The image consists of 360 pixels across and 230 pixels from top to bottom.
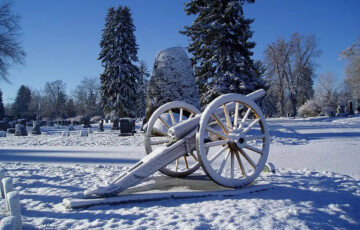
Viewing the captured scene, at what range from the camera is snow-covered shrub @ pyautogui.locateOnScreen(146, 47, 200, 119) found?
13.0 metres

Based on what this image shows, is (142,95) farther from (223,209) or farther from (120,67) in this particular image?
(223,209)

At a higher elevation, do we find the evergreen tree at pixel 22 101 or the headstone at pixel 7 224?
the evergreen tree at pixel 22 101

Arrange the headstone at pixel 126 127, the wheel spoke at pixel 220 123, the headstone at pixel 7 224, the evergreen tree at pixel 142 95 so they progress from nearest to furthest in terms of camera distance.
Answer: the headstone at pixel 7 224
the wheel spoke at pixel 220 123
the headstone at pixel 126 127
the evergreen tree at pixel 142 95

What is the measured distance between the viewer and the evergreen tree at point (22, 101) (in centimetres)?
6688

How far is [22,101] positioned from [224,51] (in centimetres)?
6580

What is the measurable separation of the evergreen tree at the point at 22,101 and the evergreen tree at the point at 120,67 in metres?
48.0

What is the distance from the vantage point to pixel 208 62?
18.2m

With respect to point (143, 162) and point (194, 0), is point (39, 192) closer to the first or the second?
point (143, 162)

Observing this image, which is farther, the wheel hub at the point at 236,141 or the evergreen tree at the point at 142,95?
the evergreen tree at the point at 142,95

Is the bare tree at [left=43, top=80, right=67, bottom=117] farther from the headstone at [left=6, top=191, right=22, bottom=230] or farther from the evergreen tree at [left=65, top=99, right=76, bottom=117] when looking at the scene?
the headstone at [left=6, top=191, right=22, bottom=230]

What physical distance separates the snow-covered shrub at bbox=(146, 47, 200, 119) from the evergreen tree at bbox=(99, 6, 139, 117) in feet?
50.9

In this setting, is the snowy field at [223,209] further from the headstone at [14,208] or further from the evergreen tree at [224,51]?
the evergreen tree at [224,51]

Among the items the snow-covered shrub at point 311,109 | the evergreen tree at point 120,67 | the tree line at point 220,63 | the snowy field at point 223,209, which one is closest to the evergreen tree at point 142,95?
the tree line at point 220,63

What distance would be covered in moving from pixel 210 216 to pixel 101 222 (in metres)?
1.16
